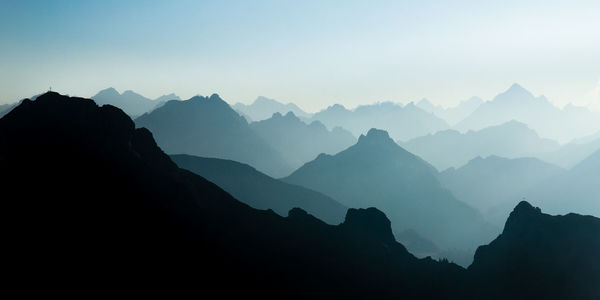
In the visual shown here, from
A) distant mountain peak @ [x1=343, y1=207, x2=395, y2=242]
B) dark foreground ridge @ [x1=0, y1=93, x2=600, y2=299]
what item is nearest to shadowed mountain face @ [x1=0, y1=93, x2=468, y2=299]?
dark foreground ridge @ [x1=0, y1=93, x2=600, y2=299]

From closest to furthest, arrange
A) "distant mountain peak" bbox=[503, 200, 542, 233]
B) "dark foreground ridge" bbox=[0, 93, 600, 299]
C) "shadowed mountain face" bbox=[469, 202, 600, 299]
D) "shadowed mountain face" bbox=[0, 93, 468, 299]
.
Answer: "shadowed mountain face" bbox=[0, 93, 468, 299] < "dark foreground ridge" bbox=[0, 93, 600, 299] < "shadowed mountain face" bbox=[469, 202, 600, 299] < "distant mountain peak" bbox=[503, 200, 542, 233]

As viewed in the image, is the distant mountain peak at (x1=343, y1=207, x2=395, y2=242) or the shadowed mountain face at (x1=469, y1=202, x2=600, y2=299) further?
the distant mountain peak at (x1=343, y1=207, x2=395, y2=242)

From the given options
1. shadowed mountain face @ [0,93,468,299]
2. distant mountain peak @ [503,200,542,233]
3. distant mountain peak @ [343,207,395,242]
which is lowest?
shadowed mountain face @ [0,93,468,299]

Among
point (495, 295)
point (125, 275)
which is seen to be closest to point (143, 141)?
point (125, 275)

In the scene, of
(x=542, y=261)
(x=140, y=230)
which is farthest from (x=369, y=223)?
(x=140, y=230)

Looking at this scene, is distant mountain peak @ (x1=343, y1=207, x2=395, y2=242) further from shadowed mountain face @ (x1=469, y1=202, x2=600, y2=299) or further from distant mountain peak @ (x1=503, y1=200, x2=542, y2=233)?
distant mountain peak @ (x1=503, y1=200, x2=542, y2=233)

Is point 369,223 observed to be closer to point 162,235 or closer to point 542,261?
point 542,261

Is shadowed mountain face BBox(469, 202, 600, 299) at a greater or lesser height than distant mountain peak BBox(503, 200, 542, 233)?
lesser
